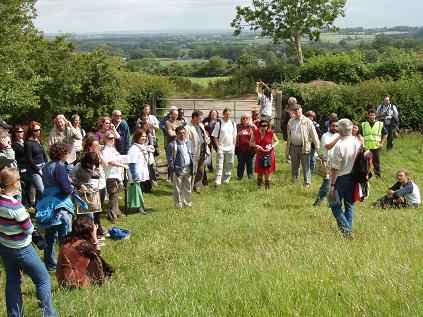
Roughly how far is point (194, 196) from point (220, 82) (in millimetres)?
28251

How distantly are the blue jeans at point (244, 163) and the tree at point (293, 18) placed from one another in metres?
30.0

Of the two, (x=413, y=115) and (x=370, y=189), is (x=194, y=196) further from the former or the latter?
(x=413, y=115)

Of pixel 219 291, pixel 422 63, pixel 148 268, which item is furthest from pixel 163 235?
pixel 422 63

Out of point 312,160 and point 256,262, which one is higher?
point 256,262

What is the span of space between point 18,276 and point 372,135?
10.8m

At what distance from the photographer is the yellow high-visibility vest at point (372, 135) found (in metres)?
15.1

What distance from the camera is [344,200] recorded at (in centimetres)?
906

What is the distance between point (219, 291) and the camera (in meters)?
5.60

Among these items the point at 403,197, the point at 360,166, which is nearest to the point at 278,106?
the point at 403,197

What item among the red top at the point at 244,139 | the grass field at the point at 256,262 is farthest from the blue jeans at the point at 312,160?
the red top at the point at 244,139

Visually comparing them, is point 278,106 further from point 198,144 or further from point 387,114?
point 198,144

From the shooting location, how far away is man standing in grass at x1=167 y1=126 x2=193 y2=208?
12008 millimetres

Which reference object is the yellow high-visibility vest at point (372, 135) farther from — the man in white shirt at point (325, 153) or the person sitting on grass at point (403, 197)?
the person sitting on grass at point (403, 197)

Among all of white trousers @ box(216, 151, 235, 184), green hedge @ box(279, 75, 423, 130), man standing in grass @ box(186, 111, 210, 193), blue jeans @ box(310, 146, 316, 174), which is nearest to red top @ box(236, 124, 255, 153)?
white trousers @ box(216, 151, 235, 184)
